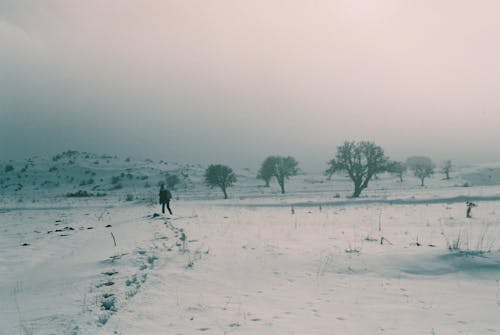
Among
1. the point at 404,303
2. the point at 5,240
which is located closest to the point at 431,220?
the point at 404,303

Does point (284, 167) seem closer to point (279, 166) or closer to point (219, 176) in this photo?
point (279, 166)

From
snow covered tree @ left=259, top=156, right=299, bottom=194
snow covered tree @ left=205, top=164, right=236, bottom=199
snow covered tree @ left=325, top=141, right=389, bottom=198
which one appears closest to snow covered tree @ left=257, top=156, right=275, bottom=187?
snow covered tree @ left=259, top=156, right=299, bottom=194

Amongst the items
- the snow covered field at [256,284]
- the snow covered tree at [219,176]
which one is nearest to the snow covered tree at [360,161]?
the snow covered tree at [219,176]

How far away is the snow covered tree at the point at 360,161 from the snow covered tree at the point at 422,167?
32.4 m

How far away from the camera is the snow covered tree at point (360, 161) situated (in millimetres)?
44844

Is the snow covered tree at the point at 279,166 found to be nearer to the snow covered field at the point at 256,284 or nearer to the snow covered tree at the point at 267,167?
the snow covered tree at the point at 267,167

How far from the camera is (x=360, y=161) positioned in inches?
1783

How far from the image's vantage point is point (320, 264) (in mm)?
9414

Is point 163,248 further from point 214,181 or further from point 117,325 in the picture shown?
point 214,181

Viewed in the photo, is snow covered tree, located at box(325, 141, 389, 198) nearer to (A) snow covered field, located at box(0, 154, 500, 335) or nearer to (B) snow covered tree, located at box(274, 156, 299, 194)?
(B) snow covered tree, located at box(274, 156, 299, 194)

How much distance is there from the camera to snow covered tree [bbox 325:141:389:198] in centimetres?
4484

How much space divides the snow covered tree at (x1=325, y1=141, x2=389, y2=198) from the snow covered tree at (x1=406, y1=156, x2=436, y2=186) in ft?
106

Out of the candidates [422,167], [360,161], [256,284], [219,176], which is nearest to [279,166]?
[219,176]

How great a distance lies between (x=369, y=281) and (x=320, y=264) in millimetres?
1580
